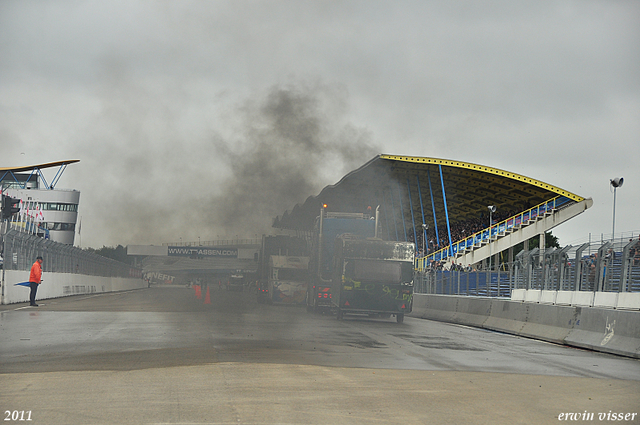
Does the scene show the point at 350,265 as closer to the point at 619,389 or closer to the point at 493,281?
the point at 493,281

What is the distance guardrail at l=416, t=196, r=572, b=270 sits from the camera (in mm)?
54344

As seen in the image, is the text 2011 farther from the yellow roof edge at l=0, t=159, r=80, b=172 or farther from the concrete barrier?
the yellow roof edge at l=0, t=159, r=80, b=172

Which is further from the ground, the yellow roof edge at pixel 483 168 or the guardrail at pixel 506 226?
Answer: the yellow roof edge at pixel 483 168

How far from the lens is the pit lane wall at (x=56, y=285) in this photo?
26922 mm

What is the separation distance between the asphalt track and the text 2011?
33 mm

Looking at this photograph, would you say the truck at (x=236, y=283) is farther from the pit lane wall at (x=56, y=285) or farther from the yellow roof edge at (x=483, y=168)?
the yellow roof edge at (x=483, y=168)

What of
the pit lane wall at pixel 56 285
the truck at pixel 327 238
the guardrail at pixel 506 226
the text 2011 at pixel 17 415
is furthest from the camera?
the guardrail at pixel 506 226

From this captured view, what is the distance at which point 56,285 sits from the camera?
35812 mm

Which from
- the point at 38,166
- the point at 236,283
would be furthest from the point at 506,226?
the point at 38,166

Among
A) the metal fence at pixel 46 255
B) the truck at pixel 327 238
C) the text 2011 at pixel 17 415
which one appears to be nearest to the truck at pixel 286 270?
Answer: the truck at pixel 327 238

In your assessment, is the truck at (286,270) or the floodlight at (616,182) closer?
the floodlight at (616,182)

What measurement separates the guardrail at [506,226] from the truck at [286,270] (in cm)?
1713

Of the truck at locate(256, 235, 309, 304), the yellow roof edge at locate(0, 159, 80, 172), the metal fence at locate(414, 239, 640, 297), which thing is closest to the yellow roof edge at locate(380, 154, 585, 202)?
the truck at locate(256, 235, 309, 304)

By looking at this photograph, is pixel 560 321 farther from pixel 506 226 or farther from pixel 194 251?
pixel 194 251
